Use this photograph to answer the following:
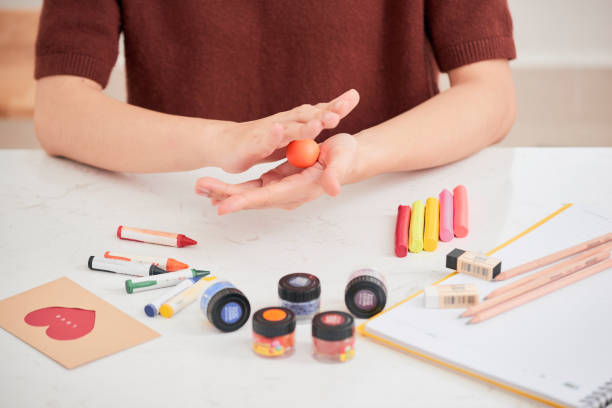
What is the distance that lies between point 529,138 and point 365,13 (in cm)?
173

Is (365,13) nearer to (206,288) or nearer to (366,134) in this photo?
(366,134)

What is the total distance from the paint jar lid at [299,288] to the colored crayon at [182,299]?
9 cm

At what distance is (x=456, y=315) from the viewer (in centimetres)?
60

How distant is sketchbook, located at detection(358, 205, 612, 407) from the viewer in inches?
19.9

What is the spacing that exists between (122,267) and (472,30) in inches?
27.1

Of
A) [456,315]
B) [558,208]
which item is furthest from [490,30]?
[456,315]

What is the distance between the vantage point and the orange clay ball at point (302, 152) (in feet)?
2.56

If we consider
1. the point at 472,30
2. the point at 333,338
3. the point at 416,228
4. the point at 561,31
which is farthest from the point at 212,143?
the point at 561,31

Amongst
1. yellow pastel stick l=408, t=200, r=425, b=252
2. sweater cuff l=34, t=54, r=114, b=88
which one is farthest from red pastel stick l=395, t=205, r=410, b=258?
sweater cuff l=34, t=54, r=114, b=88

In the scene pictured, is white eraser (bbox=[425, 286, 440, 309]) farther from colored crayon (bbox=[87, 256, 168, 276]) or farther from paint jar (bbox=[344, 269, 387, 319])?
colored crayon (bbox=[87, 256, 168, 276])

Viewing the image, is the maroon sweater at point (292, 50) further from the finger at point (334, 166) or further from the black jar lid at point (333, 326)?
the black jar lid at point (333, 326)

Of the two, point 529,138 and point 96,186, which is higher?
point 96,186

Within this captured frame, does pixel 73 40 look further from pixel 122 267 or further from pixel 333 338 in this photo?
pixel 333 338

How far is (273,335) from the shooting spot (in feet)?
1.82
